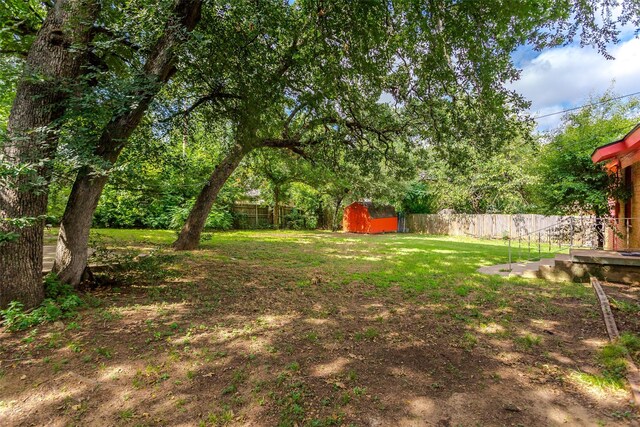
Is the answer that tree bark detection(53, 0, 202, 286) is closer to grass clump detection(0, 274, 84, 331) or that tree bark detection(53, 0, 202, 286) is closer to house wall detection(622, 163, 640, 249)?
grass clump detection(0, 274, 84, 331)

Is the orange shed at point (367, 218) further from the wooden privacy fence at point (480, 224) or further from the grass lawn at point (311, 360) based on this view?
the grass lawn at point (311, 360)

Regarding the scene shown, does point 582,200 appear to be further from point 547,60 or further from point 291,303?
point 291,303

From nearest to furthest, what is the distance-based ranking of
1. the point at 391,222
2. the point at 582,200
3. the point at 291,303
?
the point at 291,303
the point at 582,200
the point at 391,222

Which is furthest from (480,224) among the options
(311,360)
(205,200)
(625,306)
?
(311,360)

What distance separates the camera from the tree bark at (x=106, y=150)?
4062 mm

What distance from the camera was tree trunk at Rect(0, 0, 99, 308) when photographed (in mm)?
3438

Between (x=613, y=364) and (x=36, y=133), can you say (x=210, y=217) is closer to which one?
(x=36, y=133)

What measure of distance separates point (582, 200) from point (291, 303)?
40.5ft

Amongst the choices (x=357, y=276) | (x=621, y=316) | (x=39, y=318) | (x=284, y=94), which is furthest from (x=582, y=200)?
(x=39, y=318)

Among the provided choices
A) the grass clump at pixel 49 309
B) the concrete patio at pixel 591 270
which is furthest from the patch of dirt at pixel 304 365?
the concrete patio at pixel 591 270

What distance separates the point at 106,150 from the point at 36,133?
27.1 inches

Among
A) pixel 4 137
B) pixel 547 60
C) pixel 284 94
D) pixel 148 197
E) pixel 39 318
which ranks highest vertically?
pixel 547 60

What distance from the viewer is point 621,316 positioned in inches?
163

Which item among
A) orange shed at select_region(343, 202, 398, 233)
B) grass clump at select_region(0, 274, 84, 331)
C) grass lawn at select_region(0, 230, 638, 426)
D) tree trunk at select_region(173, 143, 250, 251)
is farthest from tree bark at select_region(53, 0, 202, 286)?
orange shed at select_region(343, 202, 398, 233)
